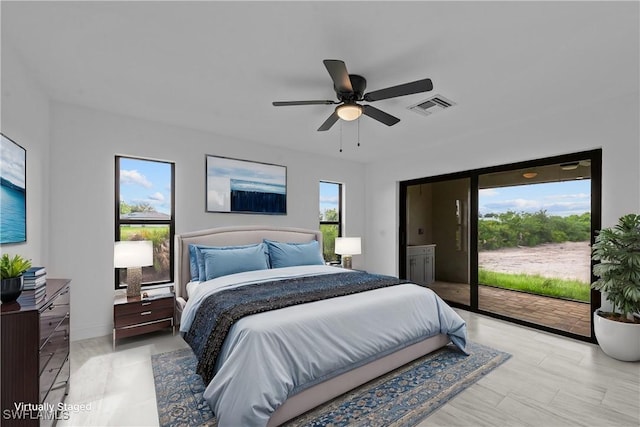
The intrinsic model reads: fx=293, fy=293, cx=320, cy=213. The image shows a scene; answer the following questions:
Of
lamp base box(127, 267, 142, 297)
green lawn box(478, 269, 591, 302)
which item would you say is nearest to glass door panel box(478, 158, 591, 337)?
green lawn box(478, 269, 591, 302)

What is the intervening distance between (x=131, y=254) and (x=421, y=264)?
4.80 m

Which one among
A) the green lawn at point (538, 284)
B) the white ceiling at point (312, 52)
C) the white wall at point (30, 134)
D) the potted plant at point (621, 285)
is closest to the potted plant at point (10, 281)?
the white wall at point (30, 134)

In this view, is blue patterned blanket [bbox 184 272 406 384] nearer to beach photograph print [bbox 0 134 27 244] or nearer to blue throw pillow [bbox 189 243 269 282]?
blue throw pillow [bbox 189 243 269 282]

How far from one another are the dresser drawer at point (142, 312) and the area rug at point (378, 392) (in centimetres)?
50

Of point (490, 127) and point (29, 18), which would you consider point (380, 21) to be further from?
point (490, 127)

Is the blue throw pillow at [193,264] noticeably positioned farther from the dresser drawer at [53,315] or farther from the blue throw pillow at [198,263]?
the dresser drawer at [53,315]

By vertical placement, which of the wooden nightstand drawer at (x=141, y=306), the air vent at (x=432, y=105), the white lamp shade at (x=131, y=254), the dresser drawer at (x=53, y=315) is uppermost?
the air vent at (x=432, y=105)

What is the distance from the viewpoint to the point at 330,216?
5672mm

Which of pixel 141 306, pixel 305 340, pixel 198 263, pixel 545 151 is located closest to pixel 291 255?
pixel 198 263

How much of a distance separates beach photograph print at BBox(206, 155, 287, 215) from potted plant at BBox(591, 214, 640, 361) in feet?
12.9

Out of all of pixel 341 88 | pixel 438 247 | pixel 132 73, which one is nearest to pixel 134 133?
pixel 132 73

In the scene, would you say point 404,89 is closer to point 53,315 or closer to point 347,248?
point 53,315

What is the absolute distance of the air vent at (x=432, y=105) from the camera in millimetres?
3001

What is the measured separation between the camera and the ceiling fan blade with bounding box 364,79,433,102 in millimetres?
2110
